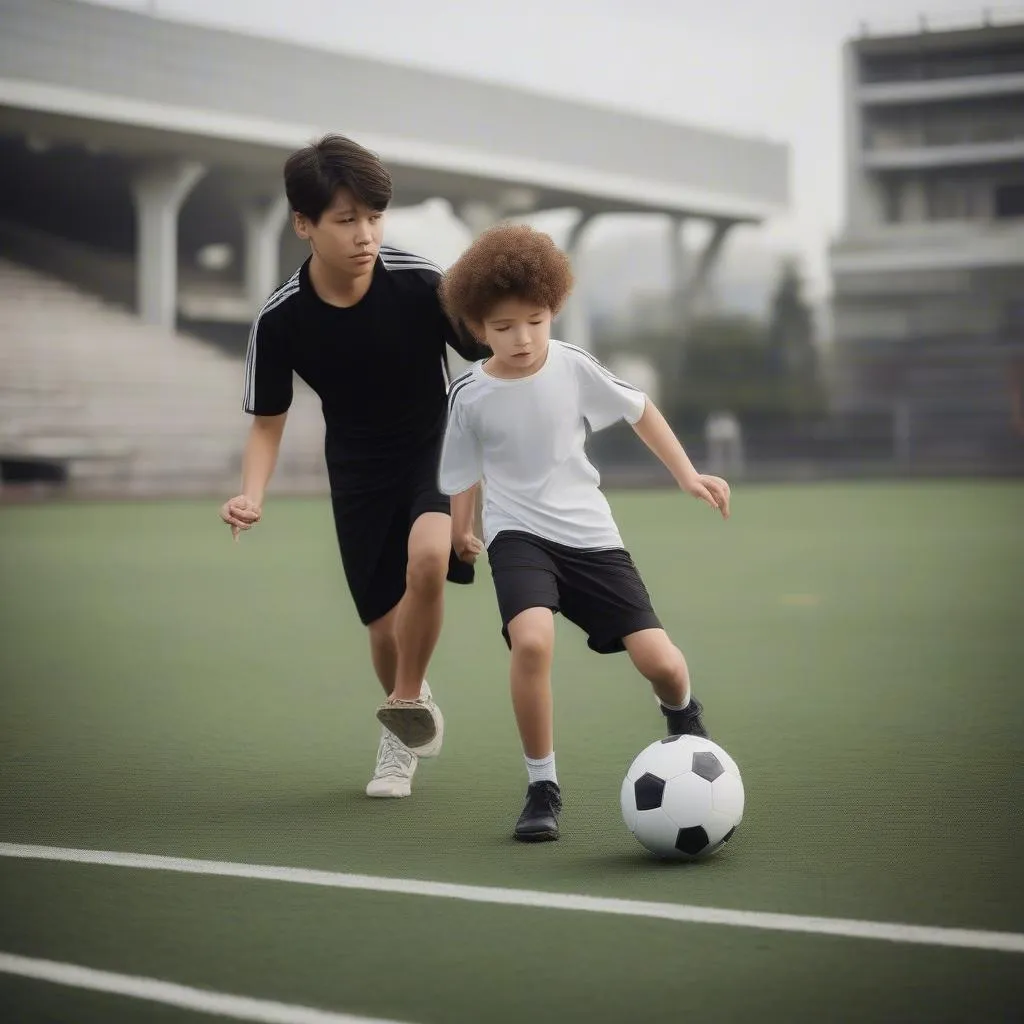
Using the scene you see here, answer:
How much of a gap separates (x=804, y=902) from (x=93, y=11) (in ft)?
125

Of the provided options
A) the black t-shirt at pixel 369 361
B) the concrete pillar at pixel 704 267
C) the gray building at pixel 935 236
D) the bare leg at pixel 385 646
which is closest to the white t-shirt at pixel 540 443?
the black t-shirt at pixel 369 361

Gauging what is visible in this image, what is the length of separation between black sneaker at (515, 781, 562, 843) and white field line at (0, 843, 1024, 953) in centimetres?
52

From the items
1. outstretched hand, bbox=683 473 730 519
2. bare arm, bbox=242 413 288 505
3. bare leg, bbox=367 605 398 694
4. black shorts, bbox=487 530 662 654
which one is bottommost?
bare leg, bbox=367 605 398 694

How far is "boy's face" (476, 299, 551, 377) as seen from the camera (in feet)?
15.0

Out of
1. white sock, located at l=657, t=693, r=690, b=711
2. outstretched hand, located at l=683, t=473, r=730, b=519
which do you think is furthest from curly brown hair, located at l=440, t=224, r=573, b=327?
white sock, located at l=657, t=693, r=690, b=711

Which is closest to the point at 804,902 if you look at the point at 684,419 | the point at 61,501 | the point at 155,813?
the point at 155,813

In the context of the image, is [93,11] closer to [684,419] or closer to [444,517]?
[684,419]

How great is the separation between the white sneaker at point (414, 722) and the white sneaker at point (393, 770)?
0.04 metres

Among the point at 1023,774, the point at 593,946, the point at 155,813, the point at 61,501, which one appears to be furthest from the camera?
the point at 61,501

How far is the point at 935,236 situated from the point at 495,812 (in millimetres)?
58203

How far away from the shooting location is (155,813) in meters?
4.99

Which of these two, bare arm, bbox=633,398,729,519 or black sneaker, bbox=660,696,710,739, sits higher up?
bare arm, bbox=633,398,729,519

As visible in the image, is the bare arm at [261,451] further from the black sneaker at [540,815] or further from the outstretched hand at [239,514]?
the black sneaker at [540,815]

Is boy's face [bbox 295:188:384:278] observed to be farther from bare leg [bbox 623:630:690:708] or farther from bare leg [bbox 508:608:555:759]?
bare leg [bbox 623:630:690:708]
